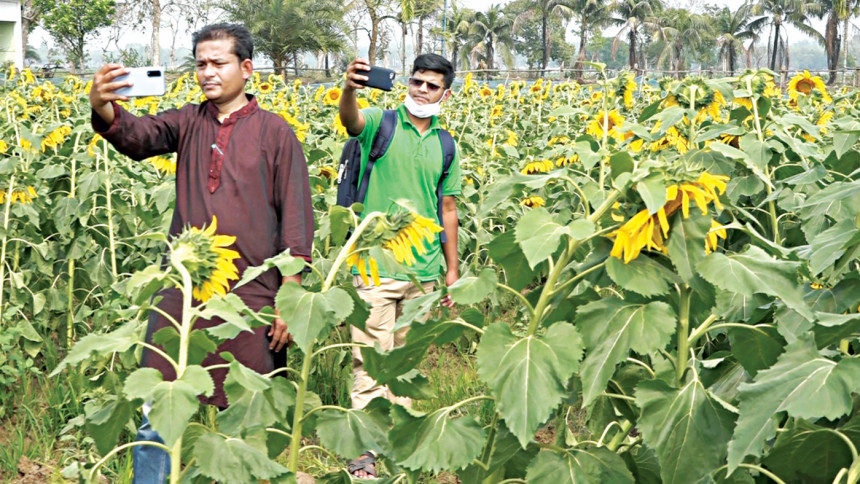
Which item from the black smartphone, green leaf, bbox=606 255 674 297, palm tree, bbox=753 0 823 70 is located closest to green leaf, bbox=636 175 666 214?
green leaf, bbox=606 255 674 297

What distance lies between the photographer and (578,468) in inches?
79.3

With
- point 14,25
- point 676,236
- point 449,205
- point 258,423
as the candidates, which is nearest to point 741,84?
point 449,205

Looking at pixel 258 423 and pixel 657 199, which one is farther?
pixel 258 423

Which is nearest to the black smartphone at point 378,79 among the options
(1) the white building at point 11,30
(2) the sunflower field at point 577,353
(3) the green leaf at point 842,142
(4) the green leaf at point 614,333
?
(2) the sunflower field at point 577,353

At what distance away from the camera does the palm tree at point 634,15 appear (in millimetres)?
68375

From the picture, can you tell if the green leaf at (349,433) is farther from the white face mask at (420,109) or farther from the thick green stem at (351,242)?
the white face mask at (420,109)

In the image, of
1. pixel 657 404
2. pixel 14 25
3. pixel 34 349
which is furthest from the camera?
pixel 14 25

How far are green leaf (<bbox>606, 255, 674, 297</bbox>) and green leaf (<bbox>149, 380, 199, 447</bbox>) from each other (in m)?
0.71

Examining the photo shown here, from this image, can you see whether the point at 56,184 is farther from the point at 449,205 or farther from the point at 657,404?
the point at 657,404

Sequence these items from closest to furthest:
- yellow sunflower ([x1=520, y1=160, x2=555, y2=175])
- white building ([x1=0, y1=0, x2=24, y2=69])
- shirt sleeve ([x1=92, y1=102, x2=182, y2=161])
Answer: shirt sleeve ([x1=92, y1=102, x2=182, y2=161])
yellow sunflower ([x1=520, y1=160, x2=555, y2=175])
white building ([x1=0, y1=0, x2=24, y2=69])

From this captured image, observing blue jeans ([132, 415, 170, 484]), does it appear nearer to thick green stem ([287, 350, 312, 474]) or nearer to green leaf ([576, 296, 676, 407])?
thick green stem ([287, 350, 312, 474])

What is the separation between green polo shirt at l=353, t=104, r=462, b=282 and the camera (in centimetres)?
381

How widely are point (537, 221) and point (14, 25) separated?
1345 inches

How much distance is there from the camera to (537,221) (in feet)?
6.40
